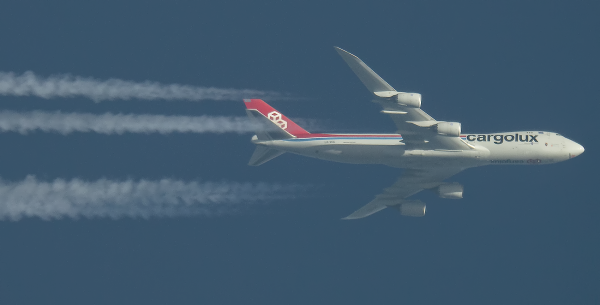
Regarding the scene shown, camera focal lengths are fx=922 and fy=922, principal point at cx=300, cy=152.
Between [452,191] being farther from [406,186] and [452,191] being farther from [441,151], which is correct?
[441,151]

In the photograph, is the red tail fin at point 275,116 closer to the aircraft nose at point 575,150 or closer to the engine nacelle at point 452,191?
the engine nacelle at point 452,191

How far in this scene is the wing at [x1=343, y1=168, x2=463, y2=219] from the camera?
7194 centimetres

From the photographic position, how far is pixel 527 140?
67938mm

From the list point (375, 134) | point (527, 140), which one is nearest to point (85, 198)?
point (375, 134)

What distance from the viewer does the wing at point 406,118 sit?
6231 centimetres

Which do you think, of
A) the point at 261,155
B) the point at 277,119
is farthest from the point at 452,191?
the point at 261,155

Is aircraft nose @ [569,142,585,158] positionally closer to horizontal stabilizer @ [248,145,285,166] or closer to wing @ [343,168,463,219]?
wing @ [343,168,463,219]

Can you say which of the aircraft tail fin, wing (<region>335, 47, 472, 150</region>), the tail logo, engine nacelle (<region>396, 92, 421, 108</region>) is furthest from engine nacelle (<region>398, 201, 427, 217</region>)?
engine nacelle (<region>396, 92, 421, 108</region>)

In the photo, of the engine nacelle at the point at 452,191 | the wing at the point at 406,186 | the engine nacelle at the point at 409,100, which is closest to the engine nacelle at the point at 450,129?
the engine nacelle at the point at 409,100

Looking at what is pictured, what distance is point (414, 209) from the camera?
73.1 meters

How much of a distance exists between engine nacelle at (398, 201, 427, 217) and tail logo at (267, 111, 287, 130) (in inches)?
472

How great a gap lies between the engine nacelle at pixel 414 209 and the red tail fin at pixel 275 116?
10832mm

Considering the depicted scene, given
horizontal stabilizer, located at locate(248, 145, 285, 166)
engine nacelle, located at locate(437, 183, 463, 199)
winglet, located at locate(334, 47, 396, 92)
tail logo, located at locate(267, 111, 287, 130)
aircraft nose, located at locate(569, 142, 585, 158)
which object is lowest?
engine nacelle, located at locate(437, 183, 463, 199)

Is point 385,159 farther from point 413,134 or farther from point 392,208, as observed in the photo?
point 392,208
